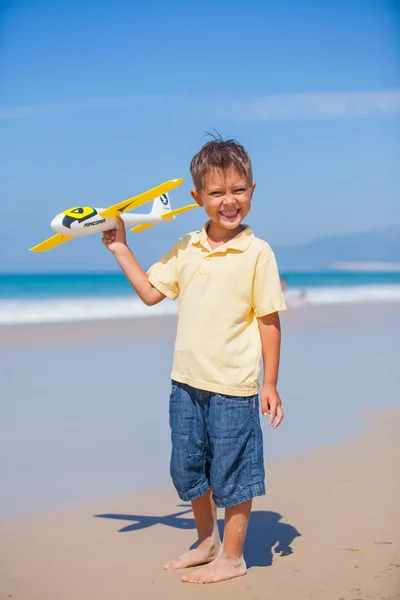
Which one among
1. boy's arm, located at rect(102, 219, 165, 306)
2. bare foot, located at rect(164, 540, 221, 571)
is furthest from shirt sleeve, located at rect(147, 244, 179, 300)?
bare foot, located at rect(164, 540, 221, 571)

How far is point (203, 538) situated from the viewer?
10.8ft

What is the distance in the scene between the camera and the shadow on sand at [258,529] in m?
3.42

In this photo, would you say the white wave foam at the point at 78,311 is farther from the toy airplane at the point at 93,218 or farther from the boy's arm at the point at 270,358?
the boy's arm at the point at 270,358

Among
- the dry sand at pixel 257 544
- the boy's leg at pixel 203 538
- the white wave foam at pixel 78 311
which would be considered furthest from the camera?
the white wave foam at pixel 78 311

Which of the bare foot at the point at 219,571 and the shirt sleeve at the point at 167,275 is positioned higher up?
the shirt sleeve at the point at 167,275

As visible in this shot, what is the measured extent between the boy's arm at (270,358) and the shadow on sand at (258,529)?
2.23ft

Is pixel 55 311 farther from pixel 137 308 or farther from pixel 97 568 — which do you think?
pixel 97 568

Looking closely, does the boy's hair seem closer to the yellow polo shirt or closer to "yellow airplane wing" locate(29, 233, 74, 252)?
the yellow polo shirt

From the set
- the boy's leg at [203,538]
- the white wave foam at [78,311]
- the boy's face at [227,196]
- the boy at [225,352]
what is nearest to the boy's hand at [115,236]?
the boy at [225,352]

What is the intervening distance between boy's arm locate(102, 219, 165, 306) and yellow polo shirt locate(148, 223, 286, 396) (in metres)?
0.19

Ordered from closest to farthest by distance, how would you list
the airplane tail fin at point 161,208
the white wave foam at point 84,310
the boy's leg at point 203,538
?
the boy's leg at point 203,538 < the airplane tail fin at point 161,208 < the white wave foam at point 84,310

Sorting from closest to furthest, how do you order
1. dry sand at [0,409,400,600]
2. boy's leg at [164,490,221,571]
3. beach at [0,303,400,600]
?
1. dry sand at [0,409,400,600]
2. beach at [0,303,400,600]
3. boy's leg at [164,490,221,571]

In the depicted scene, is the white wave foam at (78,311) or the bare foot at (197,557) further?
the white wave foam at (78,311)

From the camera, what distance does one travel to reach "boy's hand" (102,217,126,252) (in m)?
3.29
